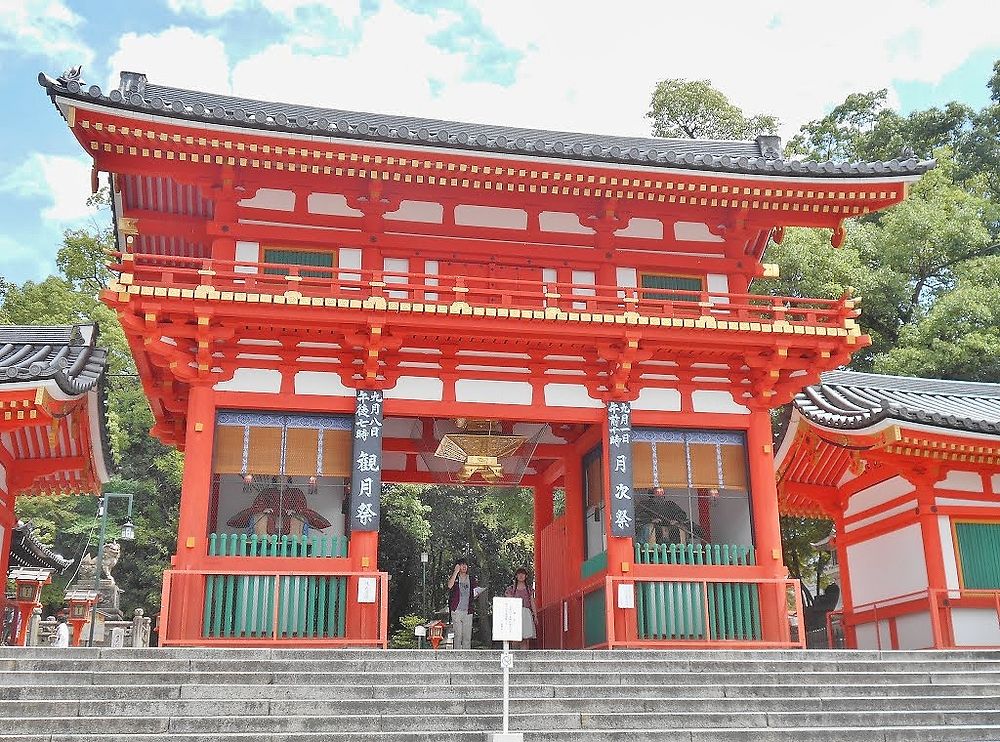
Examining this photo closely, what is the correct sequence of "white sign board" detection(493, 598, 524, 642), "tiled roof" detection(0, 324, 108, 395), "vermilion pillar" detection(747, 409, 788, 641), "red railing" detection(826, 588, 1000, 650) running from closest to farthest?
"white sign board" detection(493, 598, 524, 642), "tiled roof" detection(0, 324, 108, 395), "vermilion pillar" detection(747, 409, 788, 641), "red railing" detection(826, 588, 1000, 650)

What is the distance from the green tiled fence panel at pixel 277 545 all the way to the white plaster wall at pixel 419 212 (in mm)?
4928

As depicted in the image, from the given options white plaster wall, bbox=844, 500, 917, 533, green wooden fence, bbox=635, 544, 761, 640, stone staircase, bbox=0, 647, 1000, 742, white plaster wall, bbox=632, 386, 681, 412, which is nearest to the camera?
stone staircase, bbox=0, 647, 1000, 742

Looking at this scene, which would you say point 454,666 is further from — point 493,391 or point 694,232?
point 694,232

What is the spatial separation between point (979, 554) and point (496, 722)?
9.70 metres

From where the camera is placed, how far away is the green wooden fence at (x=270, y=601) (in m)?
11.8

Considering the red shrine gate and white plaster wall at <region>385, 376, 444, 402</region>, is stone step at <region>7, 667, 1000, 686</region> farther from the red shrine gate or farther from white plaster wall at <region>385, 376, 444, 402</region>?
white plaster wall at <region>385, 376, 444, 402</region>

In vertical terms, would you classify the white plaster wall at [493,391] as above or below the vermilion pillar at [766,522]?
above

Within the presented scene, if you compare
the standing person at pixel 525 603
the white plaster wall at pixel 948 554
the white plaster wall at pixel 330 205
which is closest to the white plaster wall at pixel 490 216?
the white plaster wall at pixel 330 205

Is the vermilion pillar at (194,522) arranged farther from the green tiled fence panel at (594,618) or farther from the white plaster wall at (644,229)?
the white plaster wall at (644,229)

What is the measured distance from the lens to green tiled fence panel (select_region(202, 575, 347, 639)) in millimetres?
11758

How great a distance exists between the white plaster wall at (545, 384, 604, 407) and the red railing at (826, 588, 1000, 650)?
596 centimetres

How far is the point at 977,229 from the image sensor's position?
85.2 ft

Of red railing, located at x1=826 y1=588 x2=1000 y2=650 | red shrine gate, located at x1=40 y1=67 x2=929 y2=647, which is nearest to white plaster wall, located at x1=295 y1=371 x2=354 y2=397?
red shrine gate, located at x1=40 y1=67 x2=929 y2=647

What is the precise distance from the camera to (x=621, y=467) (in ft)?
43.5
